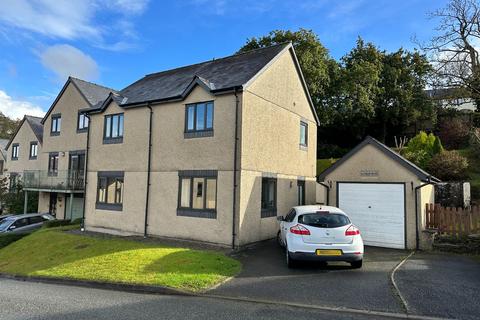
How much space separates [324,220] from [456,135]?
1152 inches

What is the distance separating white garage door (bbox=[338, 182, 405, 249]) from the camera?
13500 mm

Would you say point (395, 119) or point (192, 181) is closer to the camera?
point (192, 181)

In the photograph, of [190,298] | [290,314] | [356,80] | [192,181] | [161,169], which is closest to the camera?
[290,314]

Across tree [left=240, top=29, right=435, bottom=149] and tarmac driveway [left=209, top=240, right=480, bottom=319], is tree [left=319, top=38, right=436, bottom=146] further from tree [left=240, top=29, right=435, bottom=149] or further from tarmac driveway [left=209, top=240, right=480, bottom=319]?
tarmac driveway [left=209, top=240, right=480, bottom=319]

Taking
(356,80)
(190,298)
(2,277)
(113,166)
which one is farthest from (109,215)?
(356,80)

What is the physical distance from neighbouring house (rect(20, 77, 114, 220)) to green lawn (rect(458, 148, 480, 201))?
84.4 ft

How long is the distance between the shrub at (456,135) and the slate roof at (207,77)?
23.3 m

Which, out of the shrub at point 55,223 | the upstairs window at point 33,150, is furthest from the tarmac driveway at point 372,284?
the upstairs window at point 33,150

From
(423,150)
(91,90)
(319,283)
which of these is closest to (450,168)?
(423,150)

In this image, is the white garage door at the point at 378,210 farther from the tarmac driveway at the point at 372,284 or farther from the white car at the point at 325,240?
the white car at the point at 325,240

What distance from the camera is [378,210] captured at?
13938mm

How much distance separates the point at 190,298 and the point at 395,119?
3660 centimetres

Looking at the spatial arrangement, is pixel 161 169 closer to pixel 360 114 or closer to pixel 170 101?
pixel 170 101

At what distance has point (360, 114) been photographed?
Answer: 3544 cm
